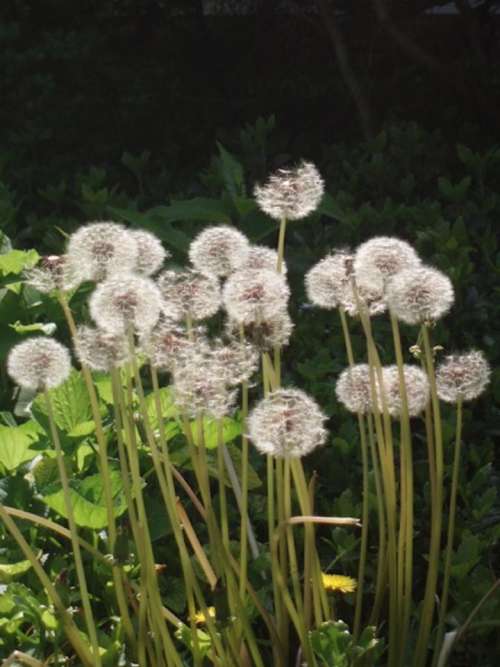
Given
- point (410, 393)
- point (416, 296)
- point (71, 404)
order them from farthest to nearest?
1. point (71, 404)
2. point (410, 393)
3. point (416, 296)

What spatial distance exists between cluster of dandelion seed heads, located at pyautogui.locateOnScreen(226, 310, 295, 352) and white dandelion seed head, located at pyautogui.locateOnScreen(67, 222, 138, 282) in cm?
22

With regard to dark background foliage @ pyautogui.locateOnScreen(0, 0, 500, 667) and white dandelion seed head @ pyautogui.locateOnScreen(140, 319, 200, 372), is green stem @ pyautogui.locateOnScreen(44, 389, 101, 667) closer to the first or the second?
white dandelion seed head @ pyautogui.locateOnScreen(140, 319, 200, 372)

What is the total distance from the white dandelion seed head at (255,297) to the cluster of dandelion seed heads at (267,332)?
0.01m

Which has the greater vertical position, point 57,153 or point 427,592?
point 427,592

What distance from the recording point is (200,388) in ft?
6.66

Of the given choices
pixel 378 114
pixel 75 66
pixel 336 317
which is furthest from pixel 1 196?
pixel 378 114

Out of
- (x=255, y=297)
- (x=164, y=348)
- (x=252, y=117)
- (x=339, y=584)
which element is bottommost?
(x=252, y=117)

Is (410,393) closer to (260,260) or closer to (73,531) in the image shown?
(260,260)

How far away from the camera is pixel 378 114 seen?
24.0 ft

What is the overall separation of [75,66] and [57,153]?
540 mm

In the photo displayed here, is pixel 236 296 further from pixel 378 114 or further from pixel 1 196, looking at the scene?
pixel 378 114

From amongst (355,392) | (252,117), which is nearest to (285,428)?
(355,392)

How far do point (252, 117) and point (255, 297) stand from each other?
5564mm

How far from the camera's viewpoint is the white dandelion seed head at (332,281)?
7.45ft
